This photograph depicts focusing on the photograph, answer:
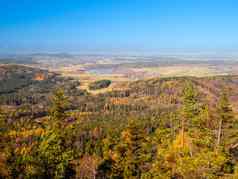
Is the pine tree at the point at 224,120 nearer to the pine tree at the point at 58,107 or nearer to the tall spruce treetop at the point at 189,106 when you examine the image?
the tall spruce treetop at the point at 189,106

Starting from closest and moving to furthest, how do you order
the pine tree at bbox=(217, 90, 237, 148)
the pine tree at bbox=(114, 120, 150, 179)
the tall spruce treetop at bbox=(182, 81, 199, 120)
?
the pine tree at bbox=(217, 90, 237, 148) → the pine tree at bbox=(114, 120, 150, 179) → the tall spruce treetop at bbox=(182, 81, 199, 120)

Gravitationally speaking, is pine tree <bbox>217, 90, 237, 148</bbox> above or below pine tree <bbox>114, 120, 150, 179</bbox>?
above

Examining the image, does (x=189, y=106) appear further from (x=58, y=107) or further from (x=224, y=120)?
(x=58, y=107)

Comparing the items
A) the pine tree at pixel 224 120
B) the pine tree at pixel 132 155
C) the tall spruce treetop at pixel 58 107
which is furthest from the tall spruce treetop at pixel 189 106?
the tall spruce treetop at pixel 58 107

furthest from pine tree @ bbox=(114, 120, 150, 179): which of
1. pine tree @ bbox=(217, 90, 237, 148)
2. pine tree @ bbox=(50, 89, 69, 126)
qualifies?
pine tree @ bbox=(217, 90, 237, 148)

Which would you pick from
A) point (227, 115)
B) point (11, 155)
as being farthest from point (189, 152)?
point (11, 155)

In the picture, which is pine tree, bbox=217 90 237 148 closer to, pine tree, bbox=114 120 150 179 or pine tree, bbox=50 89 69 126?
pine tree, bbox=114 120 150 179

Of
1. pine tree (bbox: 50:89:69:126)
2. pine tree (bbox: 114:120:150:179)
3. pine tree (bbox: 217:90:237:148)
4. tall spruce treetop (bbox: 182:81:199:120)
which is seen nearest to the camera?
pine tree (bbox: 217:90:237:148)

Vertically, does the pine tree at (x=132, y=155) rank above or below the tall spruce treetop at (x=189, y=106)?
below

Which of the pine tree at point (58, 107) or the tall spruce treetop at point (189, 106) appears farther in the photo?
the tall spruce treetop at point (189, 106)

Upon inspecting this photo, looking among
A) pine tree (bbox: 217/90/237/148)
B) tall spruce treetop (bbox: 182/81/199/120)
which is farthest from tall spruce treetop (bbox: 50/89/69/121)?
pine tree (bbox: 217/90/237/148)

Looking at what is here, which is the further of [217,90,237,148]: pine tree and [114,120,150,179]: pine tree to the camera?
[114,120,150,179]: pine tree

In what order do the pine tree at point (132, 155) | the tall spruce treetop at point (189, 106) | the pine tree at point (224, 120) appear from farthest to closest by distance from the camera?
1. the tall spruce treetop at point (189, 106)
2. the pine tree at point (132, 155)
3. the pine tree at point (224, 120)
